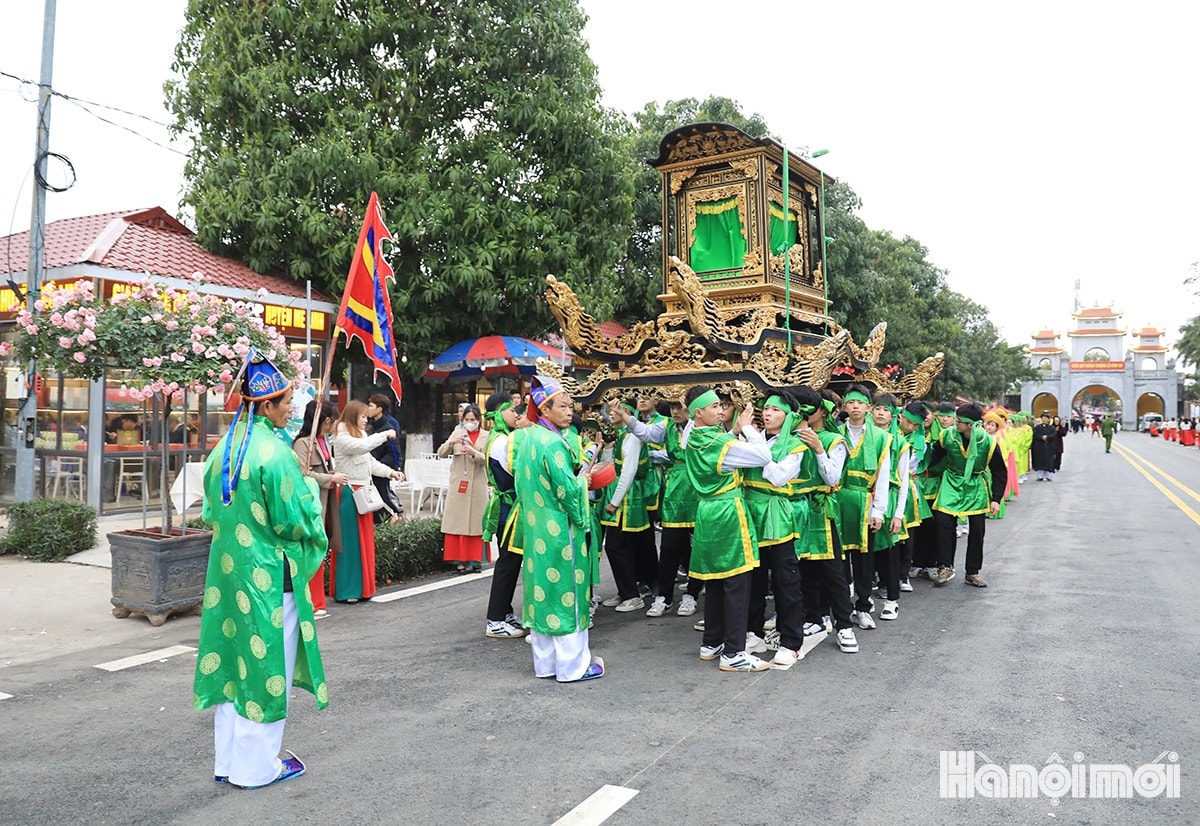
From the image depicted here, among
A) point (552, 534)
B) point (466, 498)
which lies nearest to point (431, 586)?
point (466, 498)

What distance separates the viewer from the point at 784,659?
518 centimetres

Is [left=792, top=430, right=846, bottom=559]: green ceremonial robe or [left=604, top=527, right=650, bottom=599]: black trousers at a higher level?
[left=792, top=430, right=846, bottom=559]: green ceremonial robe

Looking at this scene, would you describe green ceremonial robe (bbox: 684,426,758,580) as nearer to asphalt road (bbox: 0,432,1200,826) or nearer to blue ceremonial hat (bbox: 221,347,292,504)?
asphalt road (bbox: 0,432,1200,826)

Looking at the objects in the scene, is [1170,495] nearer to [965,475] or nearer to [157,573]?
[965,475]

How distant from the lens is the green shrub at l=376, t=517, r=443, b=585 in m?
7.68

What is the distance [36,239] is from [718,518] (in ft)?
26.2

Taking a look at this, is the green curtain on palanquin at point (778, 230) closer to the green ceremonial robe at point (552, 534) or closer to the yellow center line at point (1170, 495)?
the green ceremonial robe at point (552, 534)

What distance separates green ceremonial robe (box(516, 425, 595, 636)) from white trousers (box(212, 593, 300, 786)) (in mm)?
1640

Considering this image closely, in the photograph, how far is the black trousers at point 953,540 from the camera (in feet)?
25.2

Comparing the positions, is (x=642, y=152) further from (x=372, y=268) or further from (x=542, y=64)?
(x=372, y=268)

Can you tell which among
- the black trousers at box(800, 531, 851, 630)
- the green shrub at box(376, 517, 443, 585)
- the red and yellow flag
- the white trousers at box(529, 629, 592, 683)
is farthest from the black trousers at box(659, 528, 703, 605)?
the red and yellow flag

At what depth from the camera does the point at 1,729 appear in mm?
4129

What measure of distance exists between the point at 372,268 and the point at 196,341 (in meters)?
1.66

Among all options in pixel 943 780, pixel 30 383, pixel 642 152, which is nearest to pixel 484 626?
pixel 943 780
